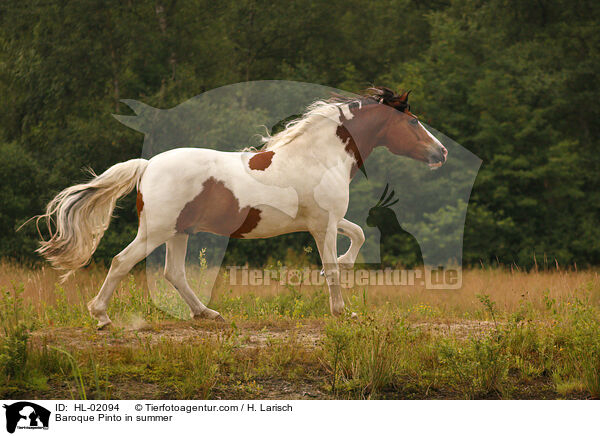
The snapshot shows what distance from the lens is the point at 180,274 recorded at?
7.09 metres

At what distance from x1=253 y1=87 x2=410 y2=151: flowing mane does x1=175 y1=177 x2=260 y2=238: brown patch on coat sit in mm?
882

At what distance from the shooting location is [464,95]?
18.3 meters

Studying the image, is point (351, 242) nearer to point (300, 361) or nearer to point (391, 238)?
point (300, 361)

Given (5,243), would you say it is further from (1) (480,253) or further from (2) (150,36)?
(1) (480,253)

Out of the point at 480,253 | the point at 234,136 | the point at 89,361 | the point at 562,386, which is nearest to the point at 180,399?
the point at 89,361

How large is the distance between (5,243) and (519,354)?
12128mm

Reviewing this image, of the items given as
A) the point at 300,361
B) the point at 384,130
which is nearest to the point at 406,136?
the point at 384,130

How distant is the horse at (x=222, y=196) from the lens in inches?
261

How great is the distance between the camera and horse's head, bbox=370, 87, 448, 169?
7.50 m

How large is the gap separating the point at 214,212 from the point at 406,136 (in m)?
2.51
